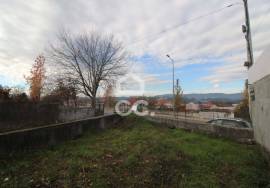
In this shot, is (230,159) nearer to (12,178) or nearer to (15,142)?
(12,178)

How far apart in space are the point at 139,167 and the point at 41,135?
4.13 metres

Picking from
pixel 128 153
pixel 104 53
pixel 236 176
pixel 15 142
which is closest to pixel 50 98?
pixel 104 53

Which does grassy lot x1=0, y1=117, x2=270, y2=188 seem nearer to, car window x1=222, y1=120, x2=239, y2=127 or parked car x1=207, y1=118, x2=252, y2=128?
parked car x1=207, y1=118, x2=252, y2=128

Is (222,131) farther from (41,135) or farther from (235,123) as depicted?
(41,135)

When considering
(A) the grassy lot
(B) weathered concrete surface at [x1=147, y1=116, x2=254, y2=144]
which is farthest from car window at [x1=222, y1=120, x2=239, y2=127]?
(A) the grassy lot

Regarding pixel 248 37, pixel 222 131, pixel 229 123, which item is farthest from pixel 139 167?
pixel 248 37

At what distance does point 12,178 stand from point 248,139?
8361mm

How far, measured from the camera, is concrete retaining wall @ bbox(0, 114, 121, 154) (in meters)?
5.70

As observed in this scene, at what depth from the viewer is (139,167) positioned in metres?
5.07

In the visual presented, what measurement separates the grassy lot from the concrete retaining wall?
421 millimetres

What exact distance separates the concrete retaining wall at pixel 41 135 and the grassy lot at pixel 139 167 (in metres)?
0.42

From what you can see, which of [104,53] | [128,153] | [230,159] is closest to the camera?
[230,159]

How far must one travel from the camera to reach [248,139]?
7.59 m

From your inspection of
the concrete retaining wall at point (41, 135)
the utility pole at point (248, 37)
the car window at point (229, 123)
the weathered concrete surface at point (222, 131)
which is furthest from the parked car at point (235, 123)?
the concrete retaining wall at point (41, 135)
